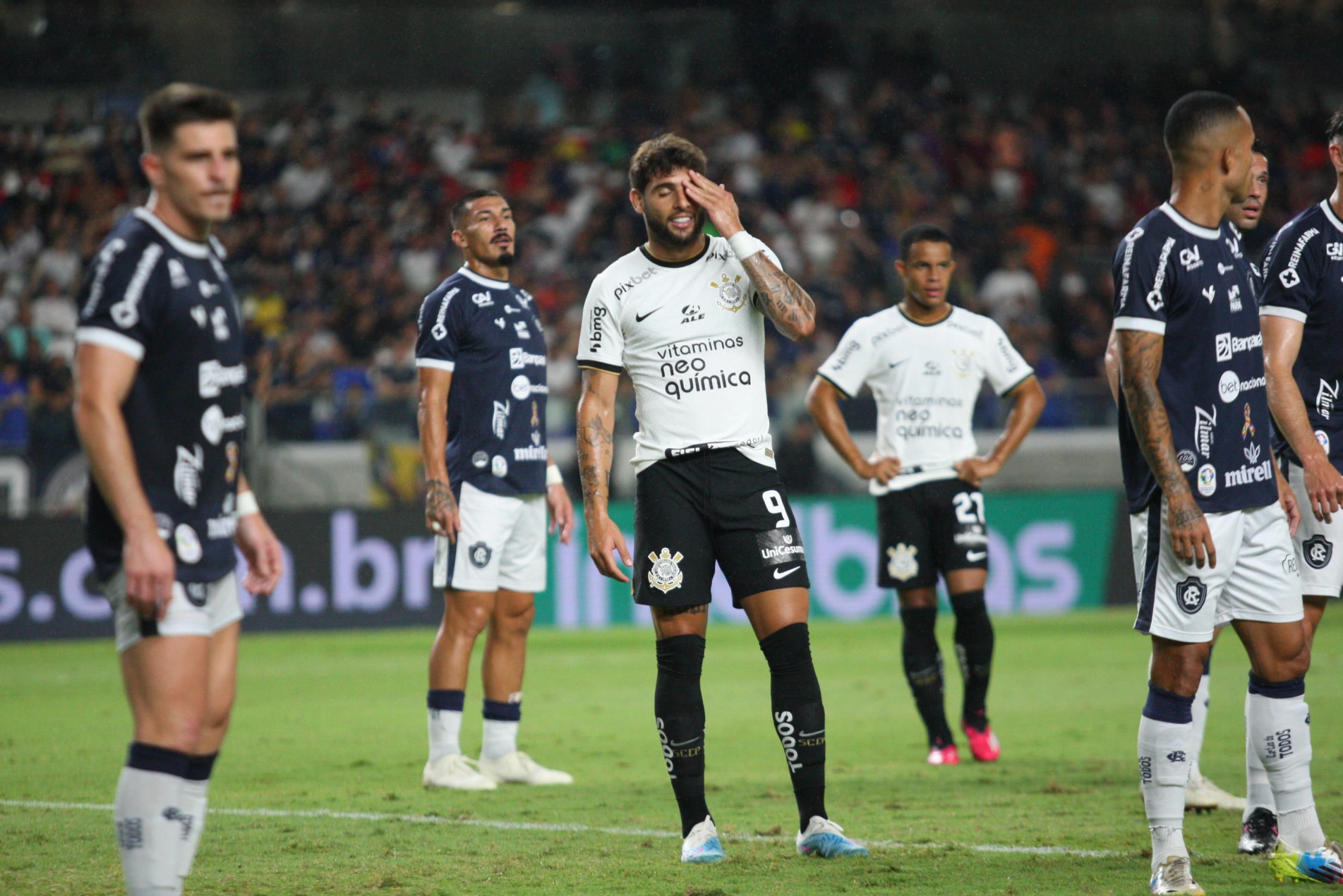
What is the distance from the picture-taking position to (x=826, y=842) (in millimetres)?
5418

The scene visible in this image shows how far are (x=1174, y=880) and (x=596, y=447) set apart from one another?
2.47 metres

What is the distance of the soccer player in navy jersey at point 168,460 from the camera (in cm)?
385

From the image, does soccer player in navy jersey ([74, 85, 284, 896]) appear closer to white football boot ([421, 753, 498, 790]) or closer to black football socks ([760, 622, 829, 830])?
black football socks ([760, 622, 829, 830])

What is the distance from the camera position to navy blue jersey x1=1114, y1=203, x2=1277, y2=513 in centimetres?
487

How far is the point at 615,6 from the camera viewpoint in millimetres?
26719

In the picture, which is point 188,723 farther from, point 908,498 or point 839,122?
point 839,122

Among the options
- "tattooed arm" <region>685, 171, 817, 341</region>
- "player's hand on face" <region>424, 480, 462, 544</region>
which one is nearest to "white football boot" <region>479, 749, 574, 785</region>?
"player's hand on face" <region>424, 480, 462, 544</region>

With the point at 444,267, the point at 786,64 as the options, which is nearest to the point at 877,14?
the point at 786,64

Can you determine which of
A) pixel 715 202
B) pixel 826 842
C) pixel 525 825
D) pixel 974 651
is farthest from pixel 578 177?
pixel 826 842

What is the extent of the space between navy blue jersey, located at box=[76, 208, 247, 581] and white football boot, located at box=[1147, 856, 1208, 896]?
2.92 meters

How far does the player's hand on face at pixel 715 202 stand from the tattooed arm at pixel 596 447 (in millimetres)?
697

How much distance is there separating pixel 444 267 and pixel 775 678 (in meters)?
16.3

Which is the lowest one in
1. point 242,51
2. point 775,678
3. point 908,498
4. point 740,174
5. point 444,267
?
point 775,678

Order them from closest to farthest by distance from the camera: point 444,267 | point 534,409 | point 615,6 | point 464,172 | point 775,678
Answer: point 775,678, point 534,409, point 444,267, point 464,172, point 615,6
